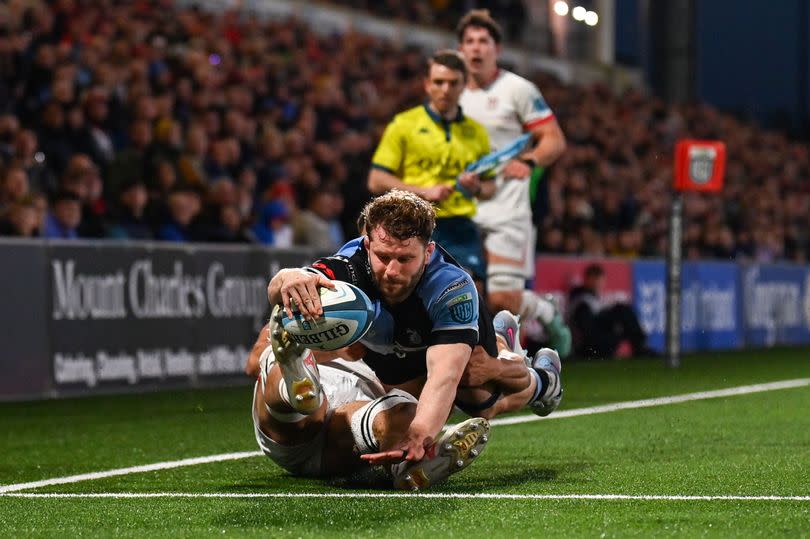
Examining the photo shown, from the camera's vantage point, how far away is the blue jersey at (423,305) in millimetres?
6238

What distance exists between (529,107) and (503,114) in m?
0.18

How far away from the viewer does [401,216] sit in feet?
19.6

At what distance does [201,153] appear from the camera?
14539mm

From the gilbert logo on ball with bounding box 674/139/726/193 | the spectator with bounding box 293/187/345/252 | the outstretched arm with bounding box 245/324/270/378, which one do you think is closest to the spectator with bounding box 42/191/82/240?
the spectator with bounding box 293/187/345/252

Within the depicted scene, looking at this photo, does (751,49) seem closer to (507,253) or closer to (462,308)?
(507,253)

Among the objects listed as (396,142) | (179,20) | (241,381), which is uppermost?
(179,20)

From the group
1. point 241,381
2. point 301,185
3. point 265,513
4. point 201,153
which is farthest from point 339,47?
point 265,513

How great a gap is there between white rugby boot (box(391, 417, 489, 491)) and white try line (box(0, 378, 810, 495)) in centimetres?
157

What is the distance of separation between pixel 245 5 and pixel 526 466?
15516 millimetres

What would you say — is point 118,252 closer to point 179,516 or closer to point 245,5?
point 179,516

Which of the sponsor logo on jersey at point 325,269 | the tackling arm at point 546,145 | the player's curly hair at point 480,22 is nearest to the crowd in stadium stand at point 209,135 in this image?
the tackling arm at point 546,145

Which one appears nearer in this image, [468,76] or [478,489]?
[478,489]

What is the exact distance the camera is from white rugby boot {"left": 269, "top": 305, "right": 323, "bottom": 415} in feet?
19.5

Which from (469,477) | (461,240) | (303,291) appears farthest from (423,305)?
(461,240)
